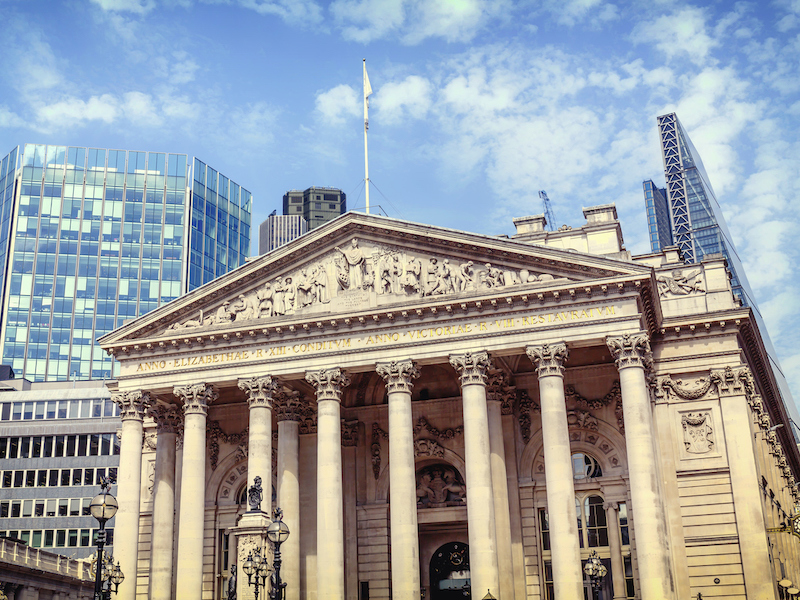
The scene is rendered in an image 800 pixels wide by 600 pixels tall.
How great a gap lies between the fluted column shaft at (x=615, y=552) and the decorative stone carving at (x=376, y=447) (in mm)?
12927

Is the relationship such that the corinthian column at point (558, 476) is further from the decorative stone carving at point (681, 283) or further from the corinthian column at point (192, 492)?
the corinthian column at point (192, 492)

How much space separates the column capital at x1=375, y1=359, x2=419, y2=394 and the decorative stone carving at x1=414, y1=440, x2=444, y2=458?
743 centimetres

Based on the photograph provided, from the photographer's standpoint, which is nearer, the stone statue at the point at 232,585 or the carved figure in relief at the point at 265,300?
the stone statue at the point at 232,585

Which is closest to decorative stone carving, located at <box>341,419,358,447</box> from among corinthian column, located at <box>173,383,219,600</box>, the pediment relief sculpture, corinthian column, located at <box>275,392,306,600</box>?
corinthian column, located at <box>275,392,306,600</box>

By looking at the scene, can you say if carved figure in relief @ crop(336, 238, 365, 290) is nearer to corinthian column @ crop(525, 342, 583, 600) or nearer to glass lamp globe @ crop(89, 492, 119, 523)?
corinthian column @ crop(525, 342, 583, 600)

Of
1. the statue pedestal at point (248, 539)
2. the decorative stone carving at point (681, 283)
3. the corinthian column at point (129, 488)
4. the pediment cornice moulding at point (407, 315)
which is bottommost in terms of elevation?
the statue pedestal at point (248, 539)

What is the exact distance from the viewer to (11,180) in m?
119

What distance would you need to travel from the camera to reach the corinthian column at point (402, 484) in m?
42.6

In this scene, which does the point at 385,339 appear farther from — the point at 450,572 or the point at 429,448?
the point at 450,572

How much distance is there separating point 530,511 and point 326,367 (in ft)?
44.1

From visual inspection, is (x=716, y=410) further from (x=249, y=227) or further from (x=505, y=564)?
(x=249, y=227)

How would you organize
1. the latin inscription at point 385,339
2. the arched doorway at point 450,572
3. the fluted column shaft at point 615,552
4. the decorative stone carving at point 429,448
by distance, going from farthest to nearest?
the decorative stone carving at point 429,448, the arched doorway at point 450,572, the fluted column shaft at point 615,552, the latin inscription at point 385,339

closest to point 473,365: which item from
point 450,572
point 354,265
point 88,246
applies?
point 354,265

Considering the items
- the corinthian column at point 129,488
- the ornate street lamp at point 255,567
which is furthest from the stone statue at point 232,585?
the corinthian column at point 129,488
